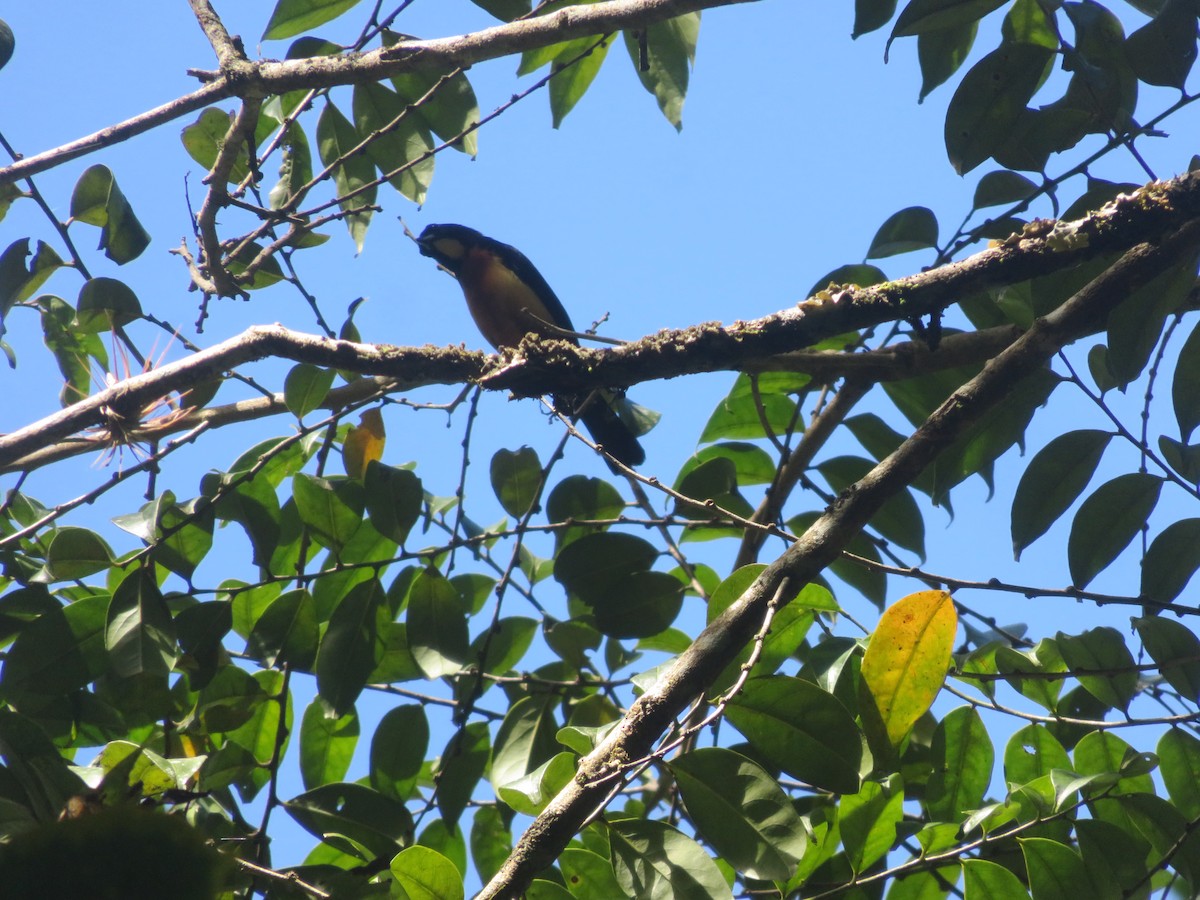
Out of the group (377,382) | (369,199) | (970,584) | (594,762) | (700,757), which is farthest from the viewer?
(369,199)

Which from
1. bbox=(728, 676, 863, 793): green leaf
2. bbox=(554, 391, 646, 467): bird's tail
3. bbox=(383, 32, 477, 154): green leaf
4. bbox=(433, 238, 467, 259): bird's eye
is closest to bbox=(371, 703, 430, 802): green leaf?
bbox=(728, 676, 863, 793): green leaf

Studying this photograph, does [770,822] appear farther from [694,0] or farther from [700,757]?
[694,0]

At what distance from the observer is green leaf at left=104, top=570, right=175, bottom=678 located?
6.51 ft

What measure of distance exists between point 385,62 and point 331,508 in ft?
3.66

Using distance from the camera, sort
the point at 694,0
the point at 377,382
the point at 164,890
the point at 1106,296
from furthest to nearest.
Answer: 1. the point at 377,382
2. the point at 694,0
3. the point at 1106,296
4. the point at 164,890

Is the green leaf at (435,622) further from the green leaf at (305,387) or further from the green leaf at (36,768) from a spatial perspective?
the green leaf at (36,768)

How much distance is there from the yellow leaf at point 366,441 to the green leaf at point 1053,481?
177 cm

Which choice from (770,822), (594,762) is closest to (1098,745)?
(770,822)

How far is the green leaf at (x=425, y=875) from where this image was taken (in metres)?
1.47

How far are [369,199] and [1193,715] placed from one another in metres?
2.65

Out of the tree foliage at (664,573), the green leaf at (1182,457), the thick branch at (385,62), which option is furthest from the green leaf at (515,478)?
the green leaf at (1182,457)

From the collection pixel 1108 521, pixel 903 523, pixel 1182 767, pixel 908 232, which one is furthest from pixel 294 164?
pixel 1182 767

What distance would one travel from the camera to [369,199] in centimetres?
312

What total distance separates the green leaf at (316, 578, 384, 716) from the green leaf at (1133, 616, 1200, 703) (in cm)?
161
